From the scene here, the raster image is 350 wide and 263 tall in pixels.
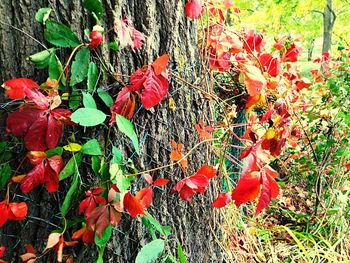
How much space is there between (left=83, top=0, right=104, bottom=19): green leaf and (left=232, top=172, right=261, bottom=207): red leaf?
2.19ft

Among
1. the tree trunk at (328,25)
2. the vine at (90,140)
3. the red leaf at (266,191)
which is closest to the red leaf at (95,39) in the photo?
the vine at (90,140)

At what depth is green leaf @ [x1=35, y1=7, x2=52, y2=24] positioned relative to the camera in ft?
3.50

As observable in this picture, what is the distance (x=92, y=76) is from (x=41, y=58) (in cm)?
15

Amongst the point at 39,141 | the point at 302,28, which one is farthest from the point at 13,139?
the point at 302,28

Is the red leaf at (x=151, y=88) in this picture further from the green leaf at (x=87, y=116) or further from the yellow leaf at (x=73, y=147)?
the yellow leaf at (x=73, y=147)

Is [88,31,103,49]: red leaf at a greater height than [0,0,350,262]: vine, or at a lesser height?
greater

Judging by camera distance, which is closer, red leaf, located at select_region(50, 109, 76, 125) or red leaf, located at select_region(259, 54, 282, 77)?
red leaf, located at select_region(50, 109, 76, 125)

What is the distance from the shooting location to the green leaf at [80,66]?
1106mm

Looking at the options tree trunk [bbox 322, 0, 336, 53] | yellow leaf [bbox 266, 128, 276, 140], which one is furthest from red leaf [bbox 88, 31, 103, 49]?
tree trunk [bbox 322, 0, 336, 53]

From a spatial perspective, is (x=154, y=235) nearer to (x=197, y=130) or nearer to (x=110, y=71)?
(x=197, y=130)

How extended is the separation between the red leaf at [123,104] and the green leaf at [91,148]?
8 centimetres

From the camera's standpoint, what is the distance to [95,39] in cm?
109

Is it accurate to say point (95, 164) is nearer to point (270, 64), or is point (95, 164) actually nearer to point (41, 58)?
point (41, 58)

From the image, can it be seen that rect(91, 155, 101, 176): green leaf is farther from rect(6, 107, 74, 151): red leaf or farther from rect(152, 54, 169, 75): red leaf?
rect(152, 54, 169, 75): red leaf
